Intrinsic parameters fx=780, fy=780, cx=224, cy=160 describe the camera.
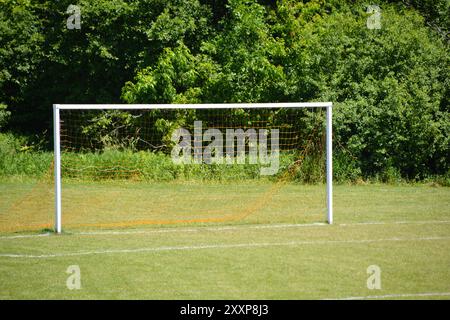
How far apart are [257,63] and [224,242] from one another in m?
14.4

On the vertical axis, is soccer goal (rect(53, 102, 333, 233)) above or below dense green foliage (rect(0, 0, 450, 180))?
below

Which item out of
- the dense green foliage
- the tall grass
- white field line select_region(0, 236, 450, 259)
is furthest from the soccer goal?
white field line select_region(0, 236, 450, 259)

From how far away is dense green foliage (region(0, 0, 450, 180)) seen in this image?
977 inches

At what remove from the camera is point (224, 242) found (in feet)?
45.3

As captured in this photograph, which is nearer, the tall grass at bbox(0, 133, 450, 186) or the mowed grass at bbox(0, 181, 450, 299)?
the mowed grass at bbox(0, 181, 450, 299)

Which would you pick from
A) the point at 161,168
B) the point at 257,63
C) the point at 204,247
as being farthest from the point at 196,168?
the point at 204,247

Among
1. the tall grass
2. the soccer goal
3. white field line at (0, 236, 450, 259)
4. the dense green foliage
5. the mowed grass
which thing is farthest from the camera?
the dense green foliage

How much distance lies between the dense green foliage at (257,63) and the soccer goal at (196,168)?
1905 mm

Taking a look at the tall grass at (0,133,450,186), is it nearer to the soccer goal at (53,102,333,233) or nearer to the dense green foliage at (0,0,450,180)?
the soccer goal at (53,102,333,233)

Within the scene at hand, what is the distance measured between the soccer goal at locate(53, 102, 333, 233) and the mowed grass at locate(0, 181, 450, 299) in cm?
10

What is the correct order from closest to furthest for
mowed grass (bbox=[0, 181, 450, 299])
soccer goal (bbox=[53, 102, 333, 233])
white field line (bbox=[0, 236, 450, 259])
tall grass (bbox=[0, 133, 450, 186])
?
mowed grass (bbox=[0, 181, 450, 299]) < white field line (bbox=[0, 236, 450, 259]) < soccer goal (bbox=[53, 102, 333, 233]) < tall grass (bbox=[0, 133, 450, 186])

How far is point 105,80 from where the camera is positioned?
32.6 meters
